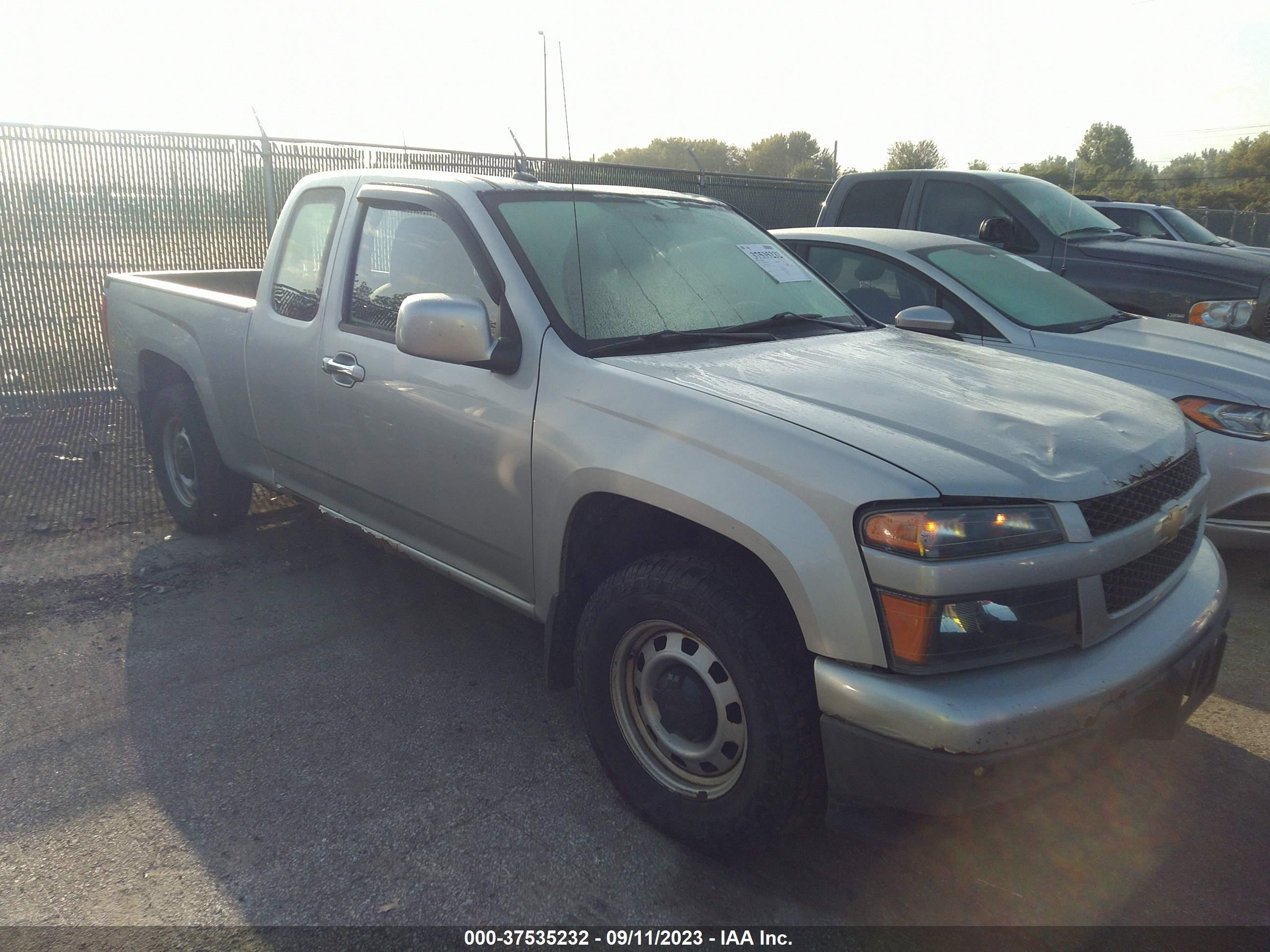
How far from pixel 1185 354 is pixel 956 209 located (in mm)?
3110

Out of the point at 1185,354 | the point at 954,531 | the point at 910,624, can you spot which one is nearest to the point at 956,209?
the point at 1185,354

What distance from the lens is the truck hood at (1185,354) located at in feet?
14.5

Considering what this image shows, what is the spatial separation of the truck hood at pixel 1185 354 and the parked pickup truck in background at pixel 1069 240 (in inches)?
53.1

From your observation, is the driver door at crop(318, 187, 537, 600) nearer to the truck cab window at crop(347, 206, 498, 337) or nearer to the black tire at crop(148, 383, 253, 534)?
the truck cab window at crop(347, 206, 498, 337)

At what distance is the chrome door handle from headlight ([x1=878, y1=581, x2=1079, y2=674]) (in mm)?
2226

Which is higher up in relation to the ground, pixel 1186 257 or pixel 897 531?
pixel 1186 257

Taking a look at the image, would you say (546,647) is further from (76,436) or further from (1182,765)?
(76,436)

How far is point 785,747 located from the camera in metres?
2.25

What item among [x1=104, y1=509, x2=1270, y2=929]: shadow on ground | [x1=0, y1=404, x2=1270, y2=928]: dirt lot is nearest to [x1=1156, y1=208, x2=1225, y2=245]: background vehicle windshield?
[x1=0, y1=404, x2=1270, y2=928]: dirt lot

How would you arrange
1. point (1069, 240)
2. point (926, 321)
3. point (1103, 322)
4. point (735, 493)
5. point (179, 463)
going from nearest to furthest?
point (735, 493) → point (926, 321) → point (179, 463) → point (1103, 322) → point (1069, 240)

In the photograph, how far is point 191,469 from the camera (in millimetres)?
5168

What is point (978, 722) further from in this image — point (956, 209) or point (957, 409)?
point (956, 209)

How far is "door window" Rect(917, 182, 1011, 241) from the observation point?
23.9 feet

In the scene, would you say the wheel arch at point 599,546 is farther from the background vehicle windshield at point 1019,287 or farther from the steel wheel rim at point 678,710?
the background vehicle windshield at point 1019,287
